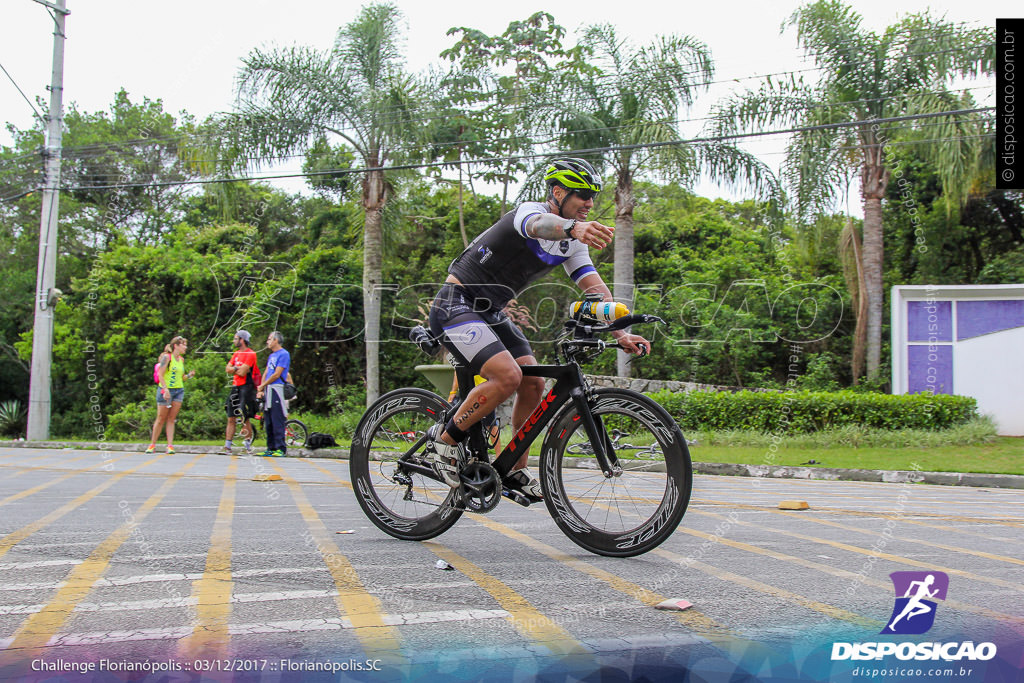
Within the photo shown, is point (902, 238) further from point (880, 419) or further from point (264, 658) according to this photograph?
point (264, 658)

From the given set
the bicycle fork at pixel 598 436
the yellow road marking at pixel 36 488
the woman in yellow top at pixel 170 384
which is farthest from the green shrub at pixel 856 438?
the bicycle fork at pixel 598 436

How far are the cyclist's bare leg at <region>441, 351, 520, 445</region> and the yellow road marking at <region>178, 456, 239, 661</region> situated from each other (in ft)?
4.26

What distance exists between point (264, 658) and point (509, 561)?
1.55 meters

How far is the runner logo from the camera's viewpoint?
2.71 meters

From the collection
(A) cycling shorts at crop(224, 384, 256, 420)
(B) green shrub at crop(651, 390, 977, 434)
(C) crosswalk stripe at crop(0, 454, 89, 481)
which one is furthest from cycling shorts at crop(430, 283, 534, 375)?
(B) green shrub at crop(651, 390, 977, 434)

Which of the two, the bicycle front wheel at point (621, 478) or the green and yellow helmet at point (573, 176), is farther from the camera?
the green and yellow helmet at point (573, 176)

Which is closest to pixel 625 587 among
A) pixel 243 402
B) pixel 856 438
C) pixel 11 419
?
pixel 243 402

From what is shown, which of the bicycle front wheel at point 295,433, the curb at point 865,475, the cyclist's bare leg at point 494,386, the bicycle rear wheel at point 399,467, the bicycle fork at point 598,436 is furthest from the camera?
the bicycle front wheel at point 295,433

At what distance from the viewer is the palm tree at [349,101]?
19.5 metres

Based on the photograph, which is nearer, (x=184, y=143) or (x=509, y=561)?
(x=509, y=561)

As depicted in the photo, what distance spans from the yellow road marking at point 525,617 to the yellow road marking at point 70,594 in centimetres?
143

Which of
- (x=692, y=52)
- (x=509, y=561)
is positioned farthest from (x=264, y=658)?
(x=692, y=52)

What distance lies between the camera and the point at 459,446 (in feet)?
13.6

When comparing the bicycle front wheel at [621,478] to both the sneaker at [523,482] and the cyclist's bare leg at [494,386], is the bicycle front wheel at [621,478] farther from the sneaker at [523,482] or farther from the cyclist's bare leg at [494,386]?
the cyclist's bare leg at [494,386]
